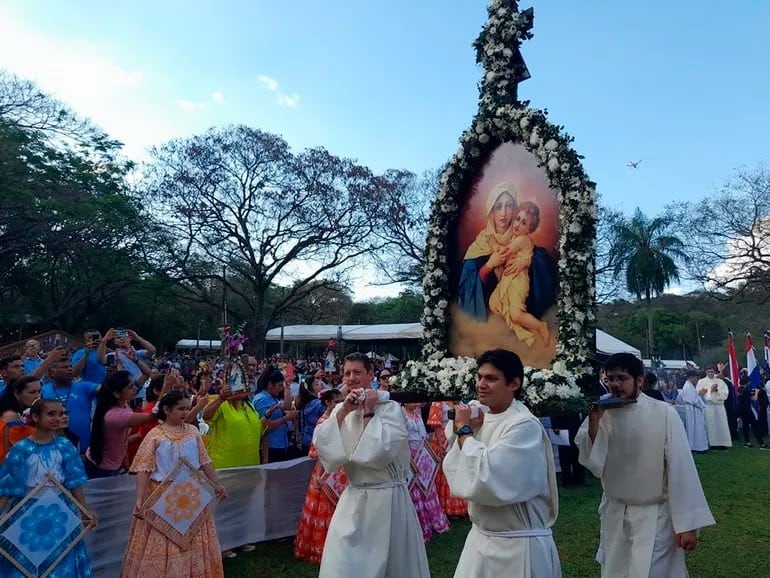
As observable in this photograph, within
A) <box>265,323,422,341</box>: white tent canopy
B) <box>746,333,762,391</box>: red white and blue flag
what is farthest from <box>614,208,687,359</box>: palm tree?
<box>746,333,762,391</box>: red white and blue flag

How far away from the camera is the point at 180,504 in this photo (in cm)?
540

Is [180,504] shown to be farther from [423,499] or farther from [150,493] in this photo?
[423,499]

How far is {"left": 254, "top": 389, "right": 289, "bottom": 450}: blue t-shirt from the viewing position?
824 cm

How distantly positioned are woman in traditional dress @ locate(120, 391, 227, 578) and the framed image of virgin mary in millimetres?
2699

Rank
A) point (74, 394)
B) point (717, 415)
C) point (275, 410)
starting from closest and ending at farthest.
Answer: point (74, 394)
point (275, 410)
point (717, 415)

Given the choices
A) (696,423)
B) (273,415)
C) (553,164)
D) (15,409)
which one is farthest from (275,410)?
(696,423)

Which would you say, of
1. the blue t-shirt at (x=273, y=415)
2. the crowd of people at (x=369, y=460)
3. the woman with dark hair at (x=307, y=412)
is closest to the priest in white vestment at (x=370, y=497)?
the crowd of people at (x=369, y=460)

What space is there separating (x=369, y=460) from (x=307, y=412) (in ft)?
14.8

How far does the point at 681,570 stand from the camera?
4.46m

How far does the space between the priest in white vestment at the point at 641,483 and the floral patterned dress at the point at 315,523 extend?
3.11m

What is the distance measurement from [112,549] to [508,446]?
4.40 m

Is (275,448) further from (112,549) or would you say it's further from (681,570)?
(681,570)

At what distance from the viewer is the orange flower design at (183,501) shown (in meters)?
5.36

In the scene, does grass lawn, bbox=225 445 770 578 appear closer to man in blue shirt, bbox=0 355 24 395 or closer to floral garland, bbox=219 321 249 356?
floral garland, bbox=219 321 249 356
